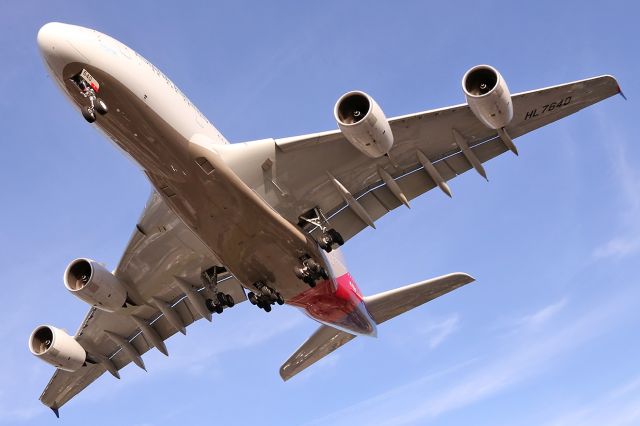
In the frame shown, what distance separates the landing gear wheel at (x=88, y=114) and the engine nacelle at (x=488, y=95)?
8.53m

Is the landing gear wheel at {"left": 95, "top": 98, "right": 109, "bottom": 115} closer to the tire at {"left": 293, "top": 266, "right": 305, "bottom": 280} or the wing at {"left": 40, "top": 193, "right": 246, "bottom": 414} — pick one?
the wing at {"left": 40, "top": 193, "right": 246, "bottom": 414}

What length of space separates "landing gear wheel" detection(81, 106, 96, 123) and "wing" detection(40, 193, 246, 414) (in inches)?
156

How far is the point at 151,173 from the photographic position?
58.7ft

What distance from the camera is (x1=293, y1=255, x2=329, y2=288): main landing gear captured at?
66.3ft

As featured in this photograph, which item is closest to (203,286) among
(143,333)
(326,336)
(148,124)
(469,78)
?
(143,333)

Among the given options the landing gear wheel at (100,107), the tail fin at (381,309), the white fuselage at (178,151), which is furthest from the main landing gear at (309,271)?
the landing gear wheel at (100,107)

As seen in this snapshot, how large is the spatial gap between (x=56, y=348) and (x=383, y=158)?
12.1 metres

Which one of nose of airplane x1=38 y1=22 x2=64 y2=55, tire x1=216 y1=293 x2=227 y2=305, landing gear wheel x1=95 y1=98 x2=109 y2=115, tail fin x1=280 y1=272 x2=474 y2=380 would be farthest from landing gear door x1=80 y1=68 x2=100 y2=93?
tail fin x1=280 y1=272 x2=474 y2=380

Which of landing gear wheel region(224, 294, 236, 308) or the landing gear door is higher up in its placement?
the landing gear door

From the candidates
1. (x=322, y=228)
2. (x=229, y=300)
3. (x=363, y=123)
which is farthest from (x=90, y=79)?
(x=229, y=300)

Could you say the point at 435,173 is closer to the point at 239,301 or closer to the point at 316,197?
the point at 316,197

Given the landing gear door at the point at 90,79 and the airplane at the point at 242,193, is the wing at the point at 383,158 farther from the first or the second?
the landing gear door at the point at 90,79

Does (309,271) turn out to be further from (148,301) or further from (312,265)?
(148,301)

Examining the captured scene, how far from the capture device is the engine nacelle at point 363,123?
1767 centimetres
